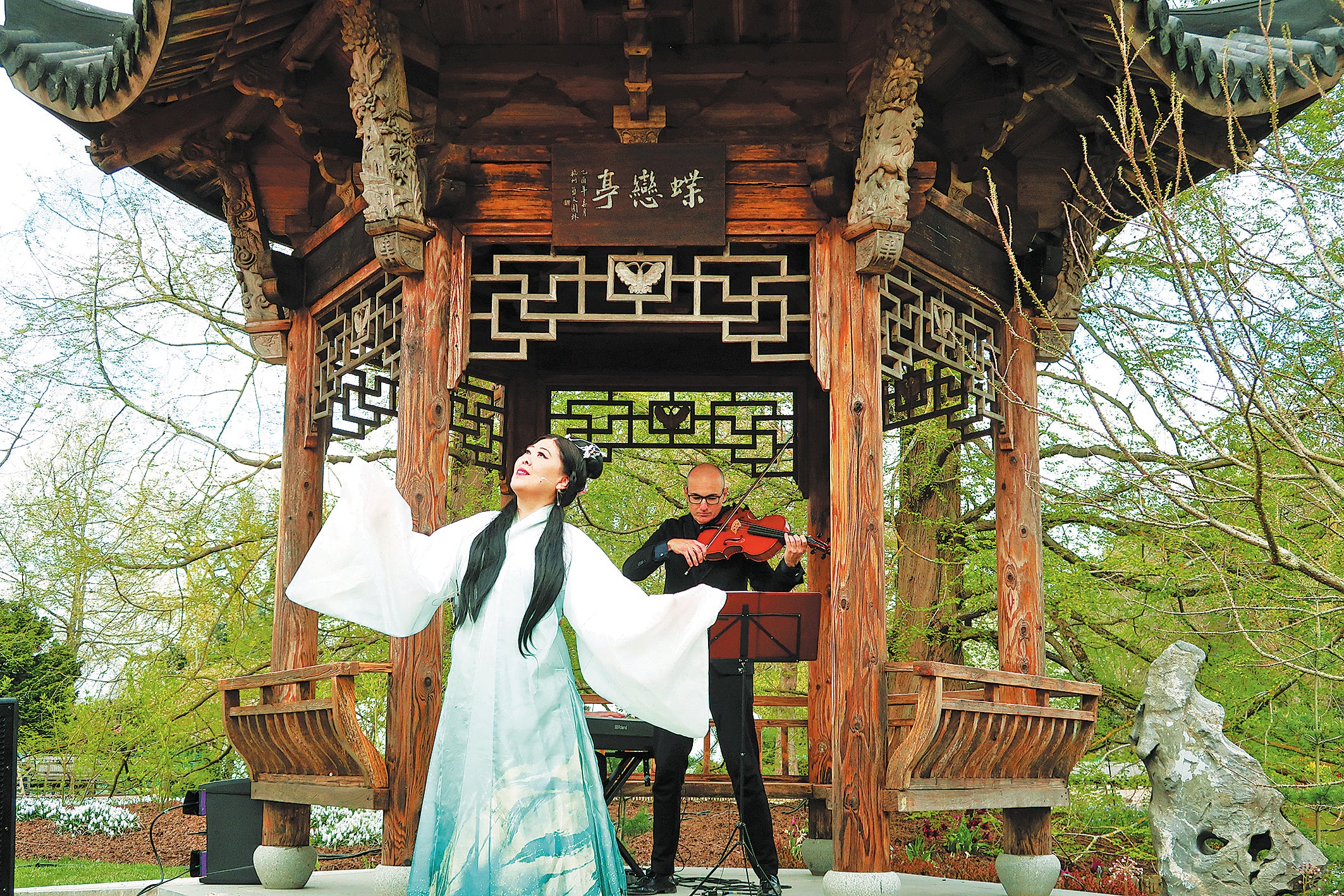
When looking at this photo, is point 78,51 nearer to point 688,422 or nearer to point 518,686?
point 518,686

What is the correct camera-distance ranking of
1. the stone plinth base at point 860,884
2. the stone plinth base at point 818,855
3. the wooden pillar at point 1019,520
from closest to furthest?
the stone plinth base at point 860,884 → the wooden pillar at point 1019,520 → the stone plinth base at point 818,855

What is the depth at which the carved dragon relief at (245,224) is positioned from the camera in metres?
6.15

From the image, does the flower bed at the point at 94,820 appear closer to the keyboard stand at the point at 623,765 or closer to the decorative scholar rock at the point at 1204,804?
the keyboard stand at the point at 623,765

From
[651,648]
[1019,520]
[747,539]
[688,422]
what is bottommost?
[651,648]

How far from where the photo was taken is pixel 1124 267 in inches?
386

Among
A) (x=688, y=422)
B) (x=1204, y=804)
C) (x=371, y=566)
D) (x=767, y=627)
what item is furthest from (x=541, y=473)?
(x=688, y=422)

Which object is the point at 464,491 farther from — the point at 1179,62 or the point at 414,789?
the point at 1179,62

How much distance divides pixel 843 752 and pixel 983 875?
4909 mm

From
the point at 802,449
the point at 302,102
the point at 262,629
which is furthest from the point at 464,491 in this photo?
the point at 302,102

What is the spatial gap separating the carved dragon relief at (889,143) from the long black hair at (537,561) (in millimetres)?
1883

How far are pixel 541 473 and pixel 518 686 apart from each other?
0.68m

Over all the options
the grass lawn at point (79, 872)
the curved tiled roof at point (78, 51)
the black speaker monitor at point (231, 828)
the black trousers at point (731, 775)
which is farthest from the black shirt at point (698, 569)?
the grass lawn at point (79, 872)

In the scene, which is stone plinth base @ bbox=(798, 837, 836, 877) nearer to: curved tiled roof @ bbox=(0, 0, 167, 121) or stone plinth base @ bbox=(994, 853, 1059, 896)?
stone plinth base @ bbox=(994, 853, 1059, 896)

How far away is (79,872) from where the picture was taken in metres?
10.9
